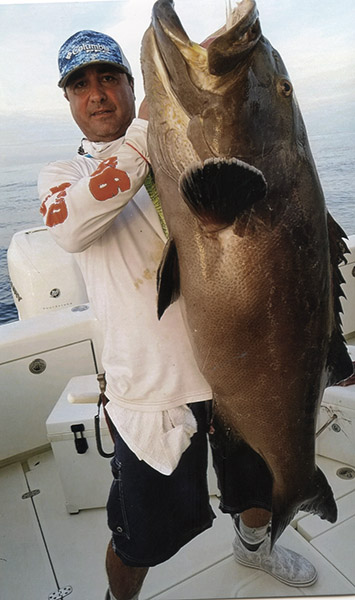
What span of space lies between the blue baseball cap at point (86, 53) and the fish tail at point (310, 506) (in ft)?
5.29

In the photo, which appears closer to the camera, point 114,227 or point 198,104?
point 198,104

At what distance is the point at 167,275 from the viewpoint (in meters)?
1.32

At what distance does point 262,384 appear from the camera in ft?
4.66

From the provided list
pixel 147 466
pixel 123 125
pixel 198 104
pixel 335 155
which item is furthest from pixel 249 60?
pixel 335 155

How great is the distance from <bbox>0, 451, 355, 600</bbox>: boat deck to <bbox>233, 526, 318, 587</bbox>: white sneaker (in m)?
0.04

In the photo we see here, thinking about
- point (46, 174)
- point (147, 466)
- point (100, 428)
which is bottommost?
point (100, 428)

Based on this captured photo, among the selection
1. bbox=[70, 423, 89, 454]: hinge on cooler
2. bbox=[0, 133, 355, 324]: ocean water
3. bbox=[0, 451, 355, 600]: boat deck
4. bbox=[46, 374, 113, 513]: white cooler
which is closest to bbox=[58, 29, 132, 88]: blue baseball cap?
bbox=[46, 374, 113, 513]: white cooler

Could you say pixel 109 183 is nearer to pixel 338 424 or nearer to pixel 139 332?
pixel 139 332

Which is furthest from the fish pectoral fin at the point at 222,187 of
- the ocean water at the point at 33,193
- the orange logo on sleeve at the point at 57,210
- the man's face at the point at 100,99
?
the ocean water at the point at 33,193

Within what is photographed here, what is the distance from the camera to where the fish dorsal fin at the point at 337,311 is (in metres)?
1.39

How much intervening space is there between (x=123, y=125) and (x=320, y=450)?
2.58m

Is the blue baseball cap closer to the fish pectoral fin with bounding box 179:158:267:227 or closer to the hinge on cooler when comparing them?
the fish pectoral fin with bounding box 179:158:267:227

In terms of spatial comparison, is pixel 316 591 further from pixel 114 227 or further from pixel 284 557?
pixel 114 227

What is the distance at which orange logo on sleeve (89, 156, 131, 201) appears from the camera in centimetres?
128
